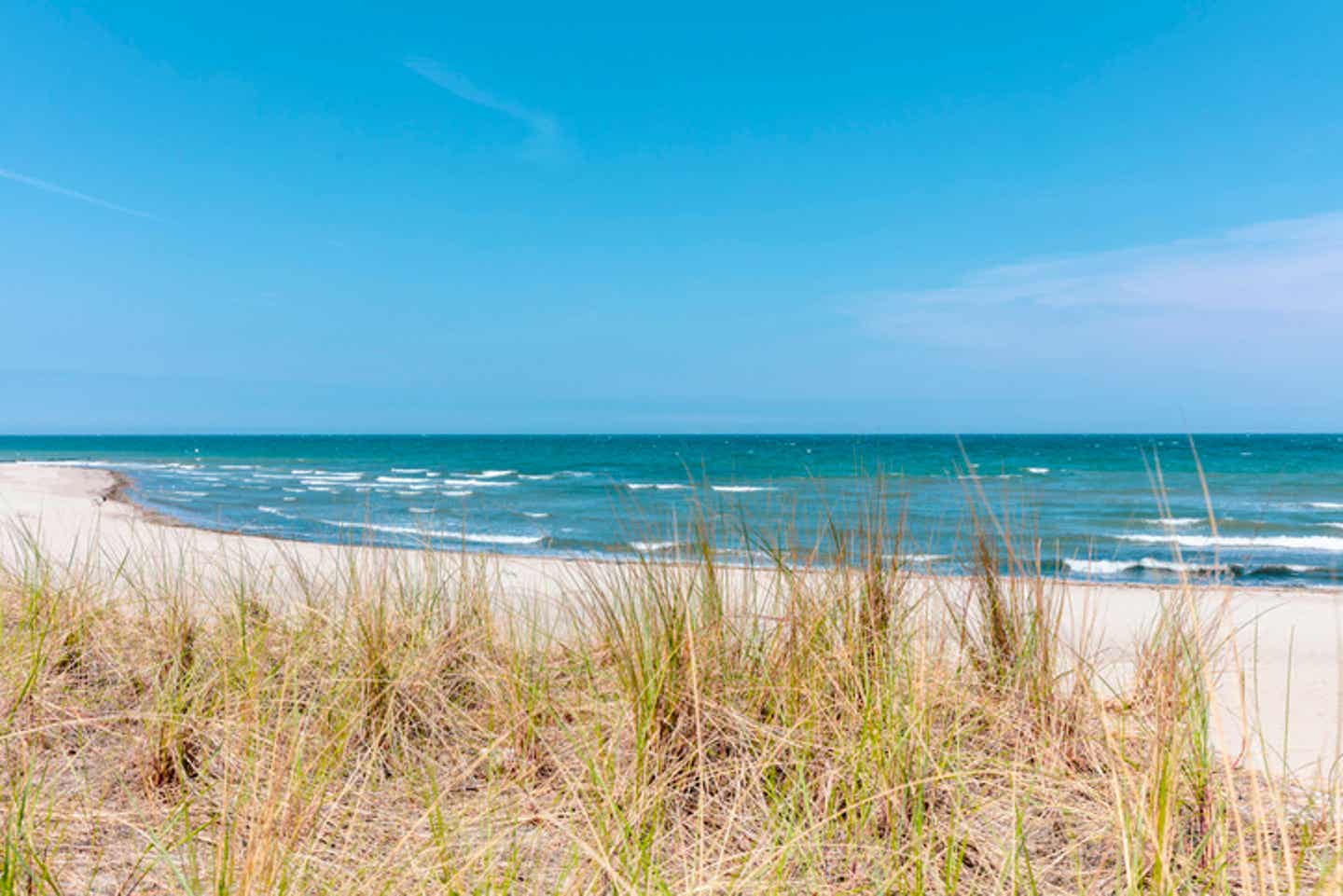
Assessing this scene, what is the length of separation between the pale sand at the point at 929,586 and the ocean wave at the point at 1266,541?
4249 mm

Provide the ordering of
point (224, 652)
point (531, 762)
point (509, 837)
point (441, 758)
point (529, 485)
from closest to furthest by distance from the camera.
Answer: point (509, 837) → point (531, 762) → point (441, 758) → point (224, 652) → point (529, 485)

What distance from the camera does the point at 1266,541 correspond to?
566 inches

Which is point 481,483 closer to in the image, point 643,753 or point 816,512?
point 816,512

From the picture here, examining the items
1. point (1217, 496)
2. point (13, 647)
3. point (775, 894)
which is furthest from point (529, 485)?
point (775, 894)

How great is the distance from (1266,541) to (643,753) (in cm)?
1565

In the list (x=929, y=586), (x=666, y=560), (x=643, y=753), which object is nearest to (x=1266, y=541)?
(x=929, y=586)

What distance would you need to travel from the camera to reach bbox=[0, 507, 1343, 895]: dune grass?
2.04 meters

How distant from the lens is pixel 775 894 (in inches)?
73.9

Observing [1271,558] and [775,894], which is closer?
[775,894]

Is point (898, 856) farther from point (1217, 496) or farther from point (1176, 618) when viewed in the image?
point (1217, 496)

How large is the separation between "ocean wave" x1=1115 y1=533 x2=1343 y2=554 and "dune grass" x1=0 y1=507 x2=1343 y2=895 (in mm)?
12387

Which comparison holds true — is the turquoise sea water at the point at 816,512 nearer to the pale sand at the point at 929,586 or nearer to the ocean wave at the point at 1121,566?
the ocean wave at the point at 1121,566

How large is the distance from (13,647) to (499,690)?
2.01 m

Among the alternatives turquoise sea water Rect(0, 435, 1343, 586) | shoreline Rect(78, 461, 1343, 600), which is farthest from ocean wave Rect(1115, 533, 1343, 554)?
shoreline Rect(78, 461, 1343, 600)
